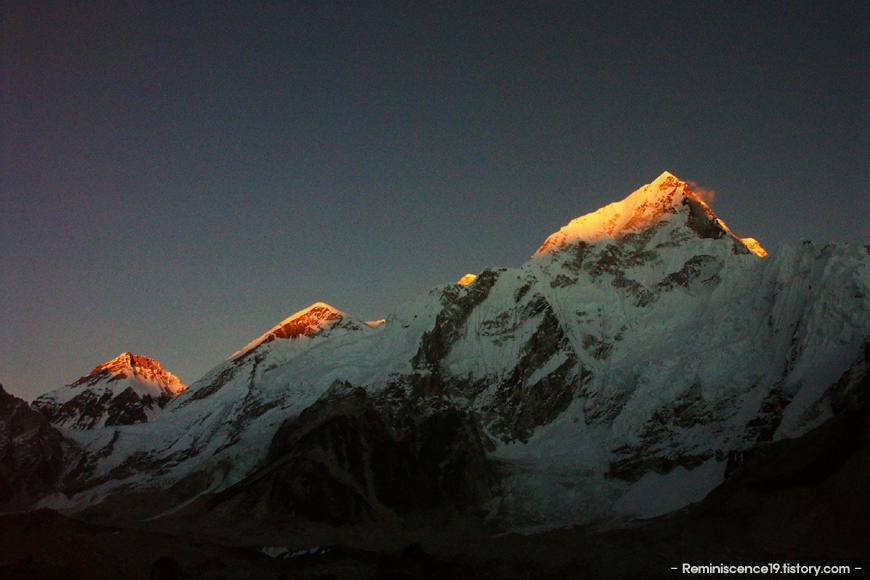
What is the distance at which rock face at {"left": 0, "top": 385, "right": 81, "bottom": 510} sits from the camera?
183500 mm

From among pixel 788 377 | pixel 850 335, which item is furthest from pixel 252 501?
pixel 850 335

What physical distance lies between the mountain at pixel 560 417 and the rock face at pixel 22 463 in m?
8.01

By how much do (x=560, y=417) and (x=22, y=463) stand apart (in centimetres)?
12758

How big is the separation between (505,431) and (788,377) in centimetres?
6094

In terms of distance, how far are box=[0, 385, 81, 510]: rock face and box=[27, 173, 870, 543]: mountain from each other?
8.01 m

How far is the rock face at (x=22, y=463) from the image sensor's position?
184m

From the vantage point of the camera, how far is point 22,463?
7559 inches

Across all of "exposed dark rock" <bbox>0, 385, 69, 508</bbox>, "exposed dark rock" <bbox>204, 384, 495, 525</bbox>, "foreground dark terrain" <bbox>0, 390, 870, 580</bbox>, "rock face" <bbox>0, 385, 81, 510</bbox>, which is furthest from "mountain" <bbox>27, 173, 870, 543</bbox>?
"exposed dark rock" <bbox>0, 385, 69, 508</bbox>

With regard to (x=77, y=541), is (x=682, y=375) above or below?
above

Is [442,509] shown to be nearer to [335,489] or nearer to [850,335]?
[335,489]

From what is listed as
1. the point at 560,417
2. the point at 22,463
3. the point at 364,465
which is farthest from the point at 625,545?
the point at 22,463

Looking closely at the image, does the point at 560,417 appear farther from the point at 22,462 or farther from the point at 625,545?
the point at 22,462

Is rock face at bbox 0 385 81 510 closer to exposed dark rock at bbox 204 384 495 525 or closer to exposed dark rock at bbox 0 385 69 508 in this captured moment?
exposed dark rock at bbox 0 385 69 508

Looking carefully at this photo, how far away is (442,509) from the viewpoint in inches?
6275
